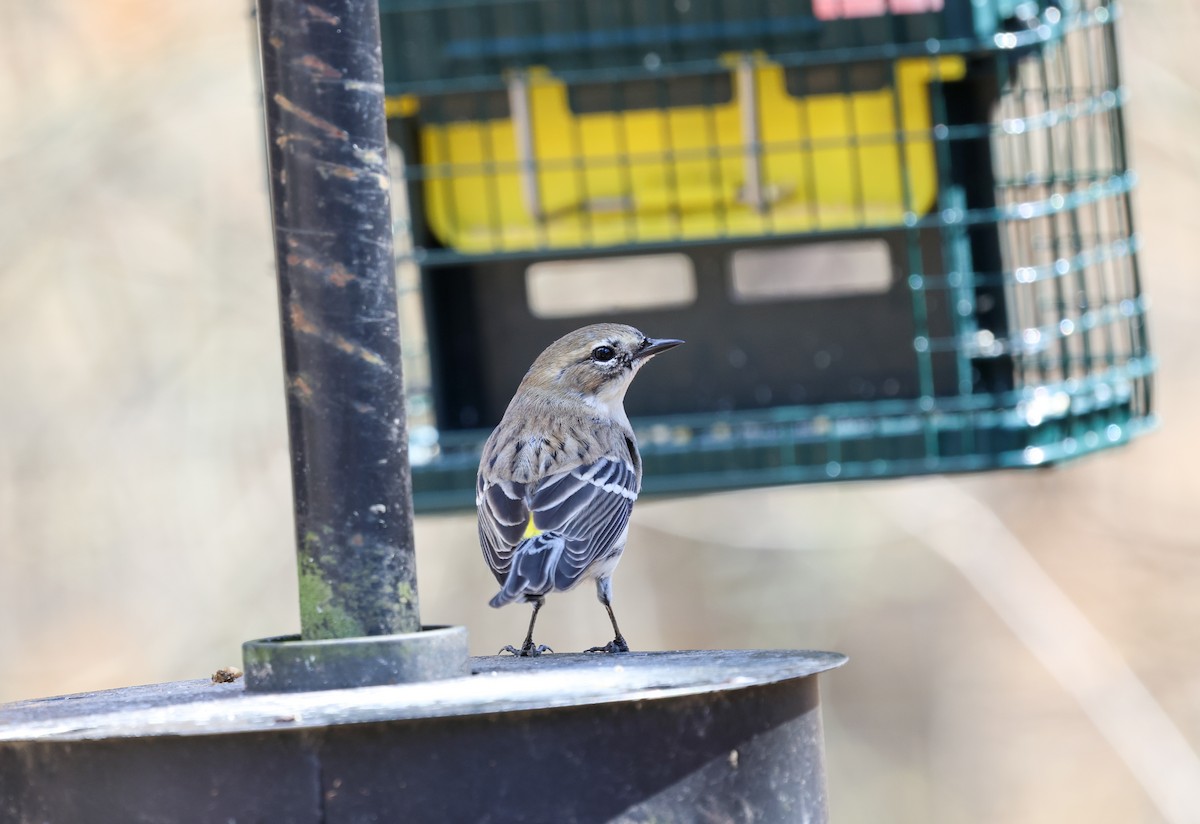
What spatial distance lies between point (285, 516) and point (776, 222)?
4.83 m

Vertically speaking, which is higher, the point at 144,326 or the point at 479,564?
the point at 144,326

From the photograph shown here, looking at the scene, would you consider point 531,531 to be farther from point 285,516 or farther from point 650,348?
point 285,516

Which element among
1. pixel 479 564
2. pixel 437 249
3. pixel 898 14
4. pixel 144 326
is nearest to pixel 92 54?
pixel 144 326

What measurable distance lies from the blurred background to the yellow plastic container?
4.06m

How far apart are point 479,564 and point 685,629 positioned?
44.8 inches

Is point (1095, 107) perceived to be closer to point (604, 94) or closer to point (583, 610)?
point (604, 94)

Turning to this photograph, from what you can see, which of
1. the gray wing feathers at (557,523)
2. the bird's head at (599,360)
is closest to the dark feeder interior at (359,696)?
the gray wing feathers at (557,523)

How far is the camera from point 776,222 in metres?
6.13

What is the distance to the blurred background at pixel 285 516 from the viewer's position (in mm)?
10328

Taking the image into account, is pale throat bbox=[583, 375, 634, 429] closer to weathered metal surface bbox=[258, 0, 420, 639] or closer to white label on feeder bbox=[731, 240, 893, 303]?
white label on feeder bbox=[731, 240, 893, 303]

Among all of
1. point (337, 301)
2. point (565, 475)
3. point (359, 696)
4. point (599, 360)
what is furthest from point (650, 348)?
point (359, 696)

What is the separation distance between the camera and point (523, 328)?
667cm

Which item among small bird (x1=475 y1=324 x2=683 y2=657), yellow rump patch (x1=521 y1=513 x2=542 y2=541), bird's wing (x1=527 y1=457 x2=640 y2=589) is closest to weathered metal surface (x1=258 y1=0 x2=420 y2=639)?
small bird (x1=475 y1=324 x2=683 y2=657)

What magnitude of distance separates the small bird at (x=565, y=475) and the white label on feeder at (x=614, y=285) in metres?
1.05
